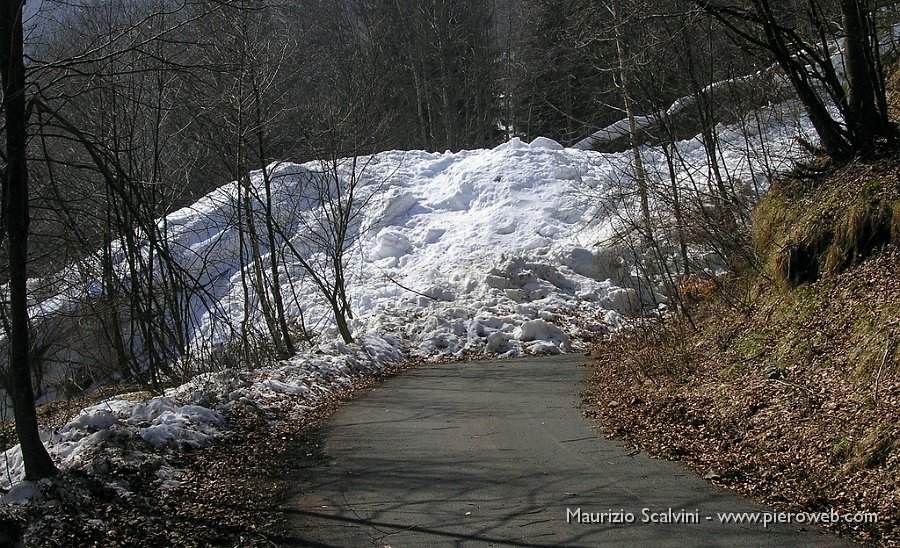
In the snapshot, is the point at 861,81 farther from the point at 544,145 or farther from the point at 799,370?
the point at 544,145

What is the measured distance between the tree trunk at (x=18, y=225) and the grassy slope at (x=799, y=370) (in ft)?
18.5

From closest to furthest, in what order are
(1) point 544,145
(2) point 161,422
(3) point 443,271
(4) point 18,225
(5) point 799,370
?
(4) point 18,225
(5) point 799,370
(2) point 161,422
(3) point 443,271
(1) point 544,145

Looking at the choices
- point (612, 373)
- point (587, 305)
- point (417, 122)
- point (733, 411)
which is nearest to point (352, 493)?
point (733, 411)

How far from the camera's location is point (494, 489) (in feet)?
22.9

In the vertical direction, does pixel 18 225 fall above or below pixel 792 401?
above

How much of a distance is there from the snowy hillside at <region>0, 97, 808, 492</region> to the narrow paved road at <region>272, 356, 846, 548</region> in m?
1.94

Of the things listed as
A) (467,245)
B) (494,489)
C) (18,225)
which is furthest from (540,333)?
(18,225)

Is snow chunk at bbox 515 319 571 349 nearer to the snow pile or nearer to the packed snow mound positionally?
the packed snow mound

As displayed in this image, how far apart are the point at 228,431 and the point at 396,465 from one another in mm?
2458

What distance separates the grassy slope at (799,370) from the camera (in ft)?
20.6

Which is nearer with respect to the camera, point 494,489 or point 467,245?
point 494,489

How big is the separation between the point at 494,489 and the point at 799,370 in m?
3.61

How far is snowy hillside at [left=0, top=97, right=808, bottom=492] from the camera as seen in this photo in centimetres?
1115

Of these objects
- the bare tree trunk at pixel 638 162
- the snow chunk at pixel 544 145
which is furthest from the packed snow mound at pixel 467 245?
the bare tree trunk at pixel 638 162
